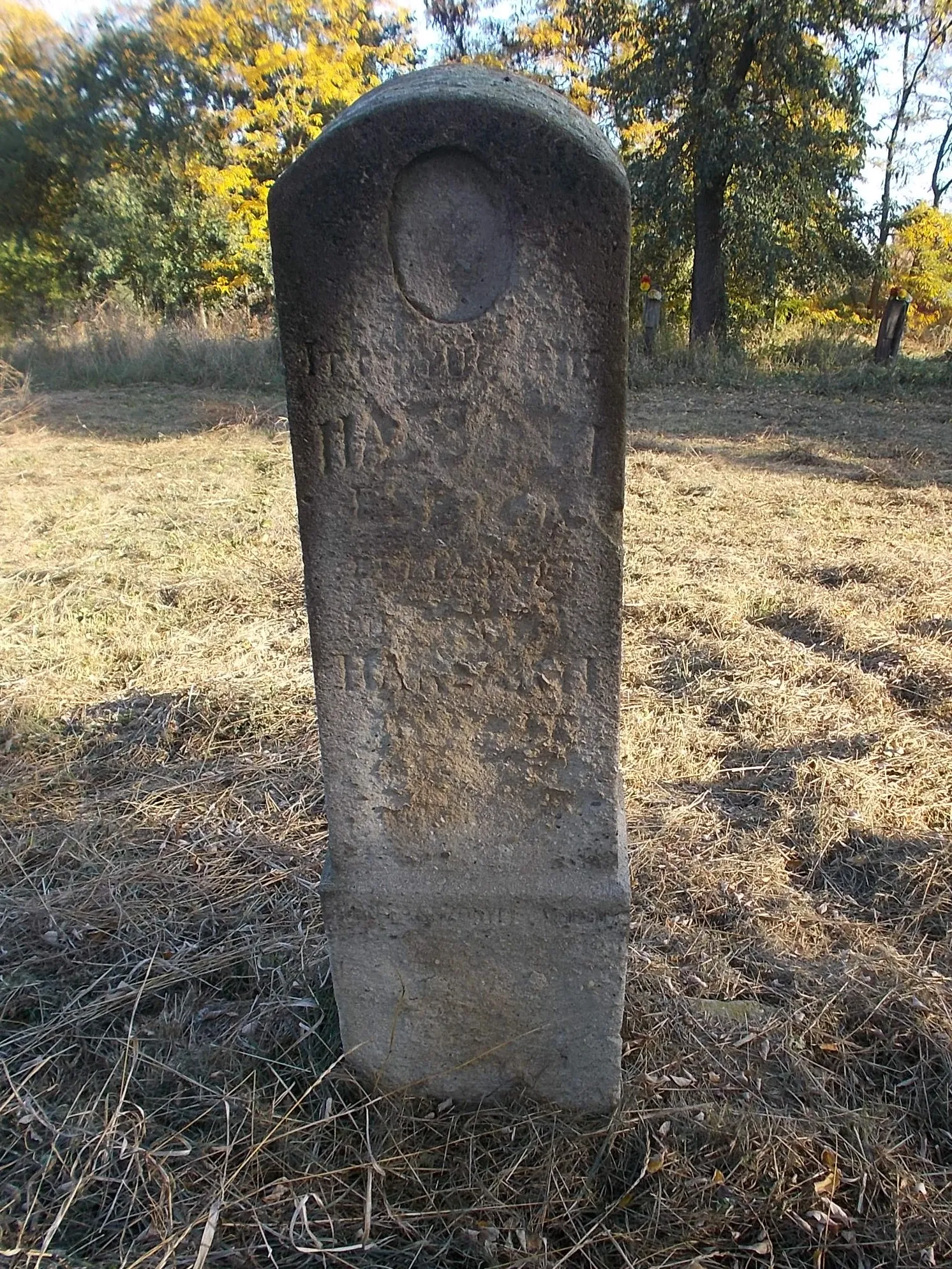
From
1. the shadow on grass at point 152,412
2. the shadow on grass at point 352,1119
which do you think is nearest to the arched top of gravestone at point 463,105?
the shadow on grass at point 352,1119

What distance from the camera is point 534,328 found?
1538 mm

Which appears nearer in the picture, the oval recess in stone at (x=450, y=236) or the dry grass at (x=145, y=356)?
the oval recess in stone at (x=450, y=236)

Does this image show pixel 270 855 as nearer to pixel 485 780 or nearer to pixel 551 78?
pixel 485 780

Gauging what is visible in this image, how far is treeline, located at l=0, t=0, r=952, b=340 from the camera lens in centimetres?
1494

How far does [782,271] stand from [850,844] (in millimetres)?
14180

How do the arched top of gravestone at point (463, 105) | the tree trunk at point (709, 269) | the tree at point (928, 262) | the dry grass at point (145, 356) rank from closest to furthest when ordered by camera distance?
1. the arched top of gravestone at point (463, 105)
2. the dry grass at point (145, 356)
3. the tree trunk at point (709, 269)
4. the tree at point (928, 262)

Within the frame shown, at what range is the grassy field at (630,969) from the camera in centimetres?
176

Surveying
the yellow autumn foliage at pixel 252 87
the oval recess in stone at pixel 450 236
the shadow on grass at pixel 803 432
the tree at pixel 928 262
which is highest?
the yellow autumn foliage at pixel 252 87

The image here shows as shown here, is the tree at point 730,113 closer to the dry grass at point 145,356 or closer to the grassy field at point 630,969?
the dry grass at point 145,356

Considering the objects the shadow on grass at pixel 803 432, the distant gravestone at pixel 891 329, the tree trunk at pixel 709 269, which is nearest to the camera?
the shadow on grass at pixel 803 432

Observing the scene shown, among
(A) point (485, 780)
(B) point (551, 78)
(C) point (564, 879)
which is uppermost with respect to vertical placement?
(B) point (551, 78)

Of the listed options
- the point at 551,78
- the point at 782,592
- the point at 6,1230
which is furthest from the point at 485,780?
the point at 551,78

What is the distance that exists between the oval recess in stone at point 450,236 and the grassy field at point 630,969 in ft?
5.54

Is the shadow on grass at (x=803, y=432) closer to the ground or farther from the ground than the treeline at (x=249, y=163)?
closer to the ground
